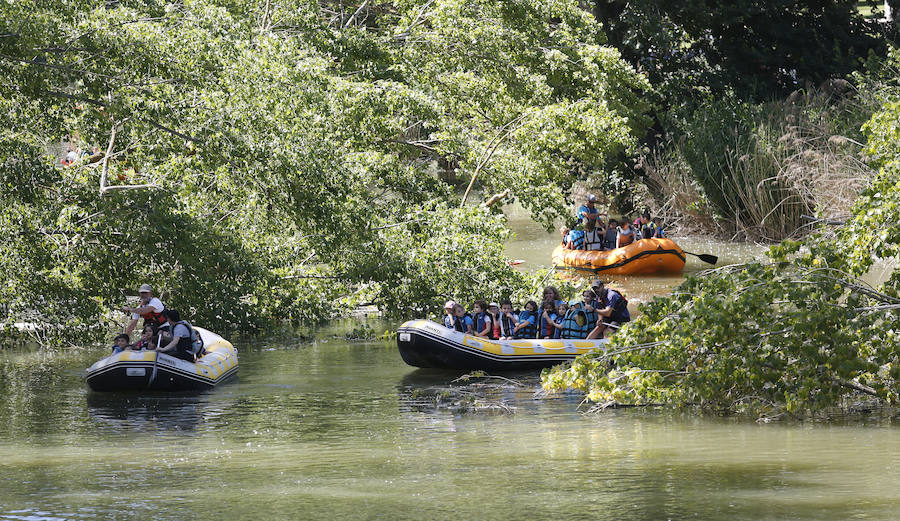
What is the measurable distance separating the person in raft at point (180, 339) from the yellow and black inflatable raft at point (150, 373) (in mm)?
196

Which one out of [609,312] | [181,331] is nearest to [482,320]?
[609,312]

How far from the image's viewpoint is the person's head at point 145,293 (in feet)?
54.9

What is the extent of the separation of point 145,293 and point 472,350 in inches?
174

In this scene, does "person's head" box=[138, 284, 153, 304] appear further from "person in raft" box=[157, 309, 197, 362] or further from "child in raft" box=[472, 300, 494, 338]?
"child in raft" box=[472, 300, 494, 338]

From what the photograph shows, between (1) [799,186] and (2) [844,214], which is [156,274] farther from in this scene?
(1) [799,186]

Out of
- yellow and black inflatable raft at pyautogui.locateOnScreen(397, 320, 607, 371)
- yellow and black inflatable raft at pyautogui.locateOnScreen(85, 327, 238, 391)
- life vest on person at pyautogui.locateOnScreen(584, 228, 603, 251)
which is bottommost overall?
yellow and black inflatable raft at pyautogui.locateOnScreen(85, 327, 238, 391)

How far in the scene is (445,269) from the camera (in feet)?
64.3

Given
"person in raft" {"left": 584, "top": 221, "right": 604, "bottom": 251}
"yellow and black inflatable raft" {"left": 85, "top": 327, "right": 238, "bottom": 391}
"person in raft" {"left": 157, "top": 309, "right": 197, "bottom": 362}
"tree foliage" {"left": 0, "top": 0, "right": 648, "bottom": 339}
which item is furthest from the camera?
"person in raft" {"left": 584, "top": 221, "right": 604, "bottom": 251}

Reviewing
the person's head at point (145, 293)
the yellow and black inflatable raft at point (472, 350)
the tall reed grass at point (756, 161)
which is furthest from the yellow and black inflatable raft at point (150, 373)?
the tall reed grass at point (756, 161)

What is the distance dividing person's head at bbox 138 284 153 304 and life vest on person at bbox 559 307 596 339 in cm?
577

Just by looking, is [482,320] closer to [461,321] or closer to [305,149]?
[461,321]

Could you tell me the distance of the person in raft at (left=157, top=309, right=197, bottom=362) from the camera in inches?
667

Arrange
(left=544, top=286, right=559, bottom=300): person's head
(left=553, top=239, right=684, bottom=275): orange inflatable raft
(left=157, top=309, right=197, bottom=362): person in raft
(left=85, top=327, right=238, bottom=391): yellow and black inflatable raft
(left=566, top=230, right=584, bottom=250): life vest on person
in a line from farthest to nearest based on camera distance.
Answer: (left=566, top=230, right=584, bottom=250): life vest on person < (left=553, top=239, right=684, bottom=275): orange inflatable raft < (left=544, top=286, right=559, bottom=300): person's head < (left=157, top=309, right=197, bottom=362): person in raft < (left=85, top=327, right=238, bottom=391): yellow and black inflatable raft

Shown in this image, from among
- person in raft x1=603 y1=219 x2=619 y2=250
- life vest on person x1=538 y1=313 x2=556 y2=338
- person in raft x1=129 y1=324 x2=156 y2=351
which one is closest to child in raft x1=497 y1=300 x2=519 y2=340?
life vest on person x1=538 y1=313 x2=556 y2=338
